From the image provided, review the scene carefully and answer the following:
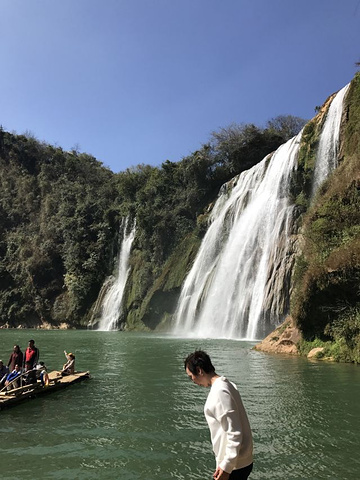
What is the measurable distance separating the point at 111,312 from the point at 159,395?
36.2m

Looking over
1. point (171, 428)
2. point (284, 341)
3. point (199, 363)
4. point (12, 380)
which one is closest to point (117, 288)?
point (284, 341)

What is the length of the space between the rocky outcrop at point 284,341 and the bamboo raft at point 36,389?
858 cm

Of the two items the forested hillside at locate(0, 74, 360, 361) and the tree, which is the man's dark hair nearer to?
the forested hillside at locate(0, 74, 360, 361)

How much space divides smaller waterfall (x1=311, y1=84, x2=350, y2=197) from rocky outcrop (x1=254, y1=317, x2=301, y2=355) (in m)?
11.4

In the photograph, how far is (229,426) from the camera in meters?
3.14

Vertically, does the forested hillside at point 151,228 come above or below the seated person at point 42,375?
above

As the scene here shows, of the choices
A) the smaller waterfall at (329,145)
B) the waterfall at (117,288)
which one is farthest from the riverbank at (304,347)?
the waterfall at (117,288)

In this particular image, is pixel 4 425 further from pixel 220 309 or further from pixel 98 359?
pixel 220 309

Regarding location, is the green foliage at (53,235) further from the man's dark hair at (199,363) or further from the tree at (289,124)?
the man's dark hair at (199,363)

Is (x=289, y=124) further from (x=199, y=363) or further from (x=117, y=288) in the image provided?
(x=199, y=363)

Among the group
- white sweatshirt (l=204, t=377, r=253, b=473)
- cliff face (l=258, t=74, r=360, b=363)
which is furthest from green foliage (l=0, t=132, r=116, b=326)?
white sweatshirt (l=204, t=377, r=253, b=473)

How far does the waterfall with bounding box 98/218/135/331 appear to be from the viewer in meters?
45.0

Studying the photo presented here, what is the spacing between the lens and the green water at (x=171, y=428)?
233 inches

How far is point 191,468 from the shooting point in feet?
→ 19.5
